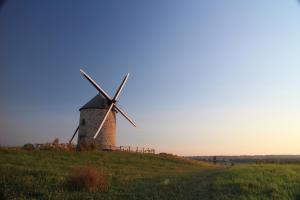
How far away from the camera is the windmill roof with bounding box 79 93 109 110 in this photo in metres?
45.5

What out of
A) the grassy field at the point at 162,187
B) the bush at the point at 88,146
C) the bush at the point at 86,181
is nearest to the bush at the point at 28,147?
the bush at the point at 88,146

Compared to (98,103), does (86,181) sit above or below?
below

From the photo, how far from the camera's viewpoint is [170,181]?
19.6m

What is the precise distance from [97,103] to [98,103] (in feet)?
0.45

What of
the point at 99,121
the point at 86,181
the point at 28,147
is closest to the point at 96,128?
the point at 99,121

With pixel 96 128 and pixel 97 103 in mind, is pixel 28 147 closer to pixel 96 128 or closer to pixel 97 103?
pixel 96 128

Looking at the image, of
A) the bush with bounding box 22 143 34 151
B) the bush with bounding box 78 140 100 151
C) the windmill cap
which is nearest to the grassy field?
the bush with bounding box 22 143 34 151

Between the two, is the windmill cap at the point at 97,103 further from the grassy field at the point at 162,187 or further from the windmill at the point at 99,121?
the grassy field at the point at 162,187

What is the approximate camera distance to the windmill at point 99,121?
4435cm

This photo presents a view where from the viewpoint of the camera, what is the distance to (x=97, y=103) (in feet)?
151

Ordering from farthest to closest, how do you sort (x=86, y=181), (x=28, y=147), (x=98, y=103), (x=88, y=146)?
(x=98, y=103) < (x=88, y=146) < (x=28, y=147) < (x=86, y=181)

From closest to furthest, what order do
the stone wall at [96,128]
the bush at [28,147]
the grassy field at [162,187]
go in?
1. the grassy field at [162,187]
2. the bush at [28,147]
3. the stone wall at [96,128]

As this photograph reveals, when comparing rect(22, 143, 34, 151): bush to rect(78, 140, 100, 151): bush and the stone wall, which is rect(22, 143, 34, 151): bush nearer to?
rect(78, 140, 100, 151): bush

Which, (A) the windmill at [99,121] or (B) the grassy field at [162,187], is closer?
(B) the grassy field at [162,187]
